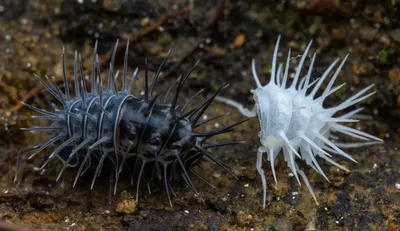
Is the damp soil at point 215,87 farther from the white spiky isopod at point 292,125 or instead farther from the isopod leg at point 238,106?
the white spiky isopod at point 292,125

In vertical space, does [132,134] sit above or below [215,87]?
above

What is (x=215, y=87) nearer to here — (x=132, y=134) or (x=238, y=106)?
(x=238, y=106)

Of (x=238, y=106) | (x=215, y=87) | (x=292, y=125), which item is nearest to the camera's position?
(x=292, y=125)

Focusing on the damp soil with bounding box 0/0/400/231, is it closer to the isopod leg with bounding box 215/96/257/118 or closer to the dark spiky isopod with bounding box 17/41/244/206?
the isopod leg with bounding box 215/96/257/118

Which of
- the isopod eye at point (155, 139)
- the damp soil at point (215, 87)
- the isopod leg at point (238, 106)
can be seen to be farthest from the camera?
the isopod leg at point (238, 106)

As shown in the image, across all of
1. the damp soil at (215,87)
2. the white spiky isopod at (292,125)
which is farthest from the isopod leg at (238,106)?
the white spiky isopod at (292,125)


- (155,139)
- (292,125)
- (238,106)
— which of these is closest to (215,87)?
(238,106)

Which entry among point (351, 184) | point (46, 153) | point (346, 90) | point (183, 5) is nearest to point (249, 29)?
point (183, 5)

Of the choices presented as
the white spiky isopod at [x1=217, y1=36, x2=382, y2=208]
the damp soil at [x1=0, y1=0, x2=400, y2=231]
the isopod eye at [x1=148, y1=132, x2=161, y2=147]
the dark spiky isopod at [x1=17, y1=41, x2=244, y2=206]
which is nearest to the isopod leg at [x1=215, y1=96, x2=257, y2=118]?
the damp soil at [x1=0, y1=0, x2=400, y2=231]
